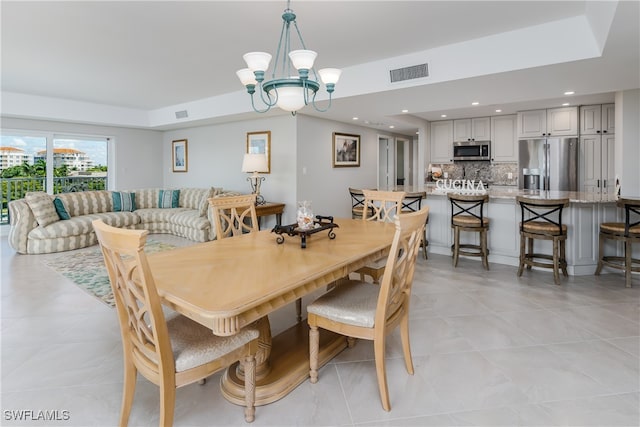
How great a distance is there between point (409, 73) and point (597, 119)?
13.4ft

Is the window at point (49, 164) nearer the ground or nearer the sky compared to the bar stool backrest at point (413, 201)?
nearer the sky

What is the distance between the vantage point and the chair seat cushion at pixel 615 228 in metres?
3.46

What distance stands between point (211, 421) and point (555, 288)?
3.45m

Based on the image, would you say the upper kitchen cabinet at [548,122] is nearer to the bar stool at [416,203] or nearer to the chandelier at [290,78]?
the bar stool at [416,203]

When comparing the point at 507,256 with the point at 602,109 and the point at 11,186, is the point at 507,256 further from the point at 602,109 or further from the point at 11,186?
the point at 11,186

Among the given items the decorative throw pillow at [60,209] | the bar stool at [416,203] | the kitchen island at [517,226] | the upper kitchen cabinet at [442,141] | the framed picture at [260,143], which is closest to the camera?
the kitchen island at [517,226]

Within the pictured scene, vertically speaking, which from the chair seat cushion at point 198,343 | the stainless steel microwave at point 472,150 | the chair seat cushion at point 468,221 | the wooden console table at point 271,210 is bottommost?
the chair seat cushion at point 198,343

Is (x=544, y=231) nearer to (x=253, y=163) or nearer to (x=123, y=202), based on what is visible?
(x=253, y=163)

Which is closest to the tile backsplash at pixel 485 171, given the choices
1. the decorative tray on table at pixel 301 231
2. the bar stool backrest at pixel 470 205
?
the bar stool backrest at pixel 470 205

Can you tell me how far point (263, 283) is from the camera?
1.49m

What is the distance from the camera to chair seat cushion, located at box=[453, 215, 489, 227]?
13.6 feet

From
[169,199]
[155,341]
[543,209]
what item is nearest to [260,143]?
[169,199]

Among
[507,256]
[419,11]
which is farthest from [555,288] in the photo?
[419,11]

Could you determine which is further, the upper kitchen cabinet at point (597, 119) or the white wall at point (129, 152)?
the white wall at point (129, 152)
